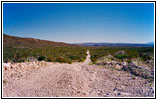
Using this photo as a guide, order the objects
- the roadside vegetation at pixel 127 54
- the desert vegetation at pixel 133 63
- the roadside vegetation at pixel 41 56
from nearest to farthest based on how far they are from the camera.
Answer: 1. the desert vegetation at pixel 133 63
2. the roadside vegetation at pixel 41 56
3. the roadside vegetation at pixel 127 54

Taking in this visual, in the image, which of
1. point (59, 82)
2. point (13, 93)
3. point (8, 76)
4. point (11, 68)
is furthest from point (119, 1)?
point (11, 68)

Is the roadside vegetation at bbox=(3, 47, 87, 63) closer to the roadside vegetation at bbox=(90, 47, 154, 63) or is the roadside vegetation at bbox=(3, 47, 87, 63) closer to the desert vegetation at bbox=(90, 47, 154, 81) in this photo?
the roadside vegetation at bbox=(90, 47, 154, 63)

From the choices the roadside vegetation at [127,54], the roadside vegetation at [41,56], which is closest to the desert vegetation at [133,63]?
the roadside vegetation at [127,54]

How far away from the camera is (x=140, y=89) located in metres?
6.11

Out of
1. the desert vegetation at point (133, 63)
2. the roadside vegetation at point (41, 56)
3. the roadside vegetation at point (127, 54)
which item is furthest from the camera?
the roadside vegetation at point (127, 54)

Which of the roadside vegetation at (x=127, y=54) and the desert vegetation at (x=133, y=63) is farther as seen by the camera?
the roadside vegetation at (x=127, y=54)

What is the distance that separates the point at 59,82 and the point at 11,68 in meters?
3.48

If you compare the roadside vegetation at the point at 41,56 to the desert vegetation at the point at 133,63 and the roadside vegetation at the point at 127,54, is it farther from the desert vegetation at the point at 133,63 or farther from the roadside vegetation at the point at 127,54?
the desert vegetation at the point at 133,63

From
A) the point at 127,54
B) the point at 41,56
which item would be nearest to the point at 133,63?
the point at 41,56

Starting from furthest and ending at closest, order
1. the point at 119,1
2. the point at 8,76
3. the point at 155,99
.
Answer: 1. the point at 8,76
2. the point at 119,1
3. the point at 155,99

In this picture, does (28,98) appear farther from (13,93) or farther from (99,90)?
Result: (99,90)

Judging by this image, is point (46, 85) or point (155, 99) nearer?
point (155, 99)

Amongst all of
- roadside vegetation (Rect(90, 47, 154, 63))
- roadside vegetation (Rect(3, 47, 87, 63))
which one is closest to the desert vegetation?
roadside vegetation (Rect(90, 47, 154, 63))

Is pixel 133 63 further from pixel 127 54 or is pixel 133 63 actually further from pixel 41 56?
pixel 127 54
